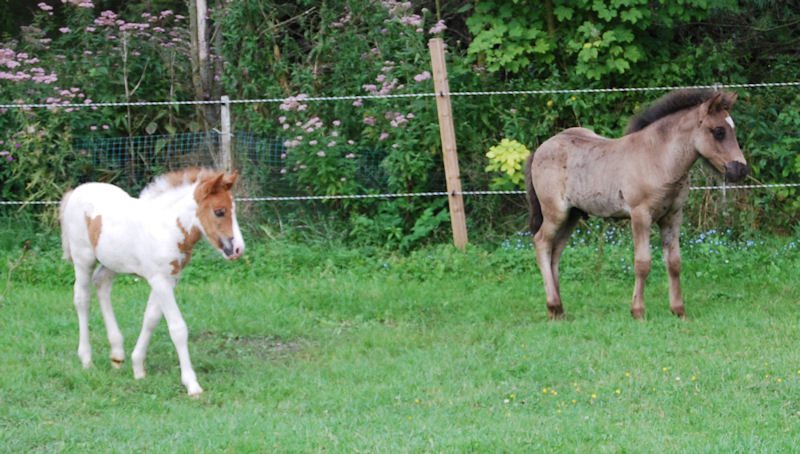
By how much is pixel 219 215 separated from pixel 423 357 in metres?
1.96

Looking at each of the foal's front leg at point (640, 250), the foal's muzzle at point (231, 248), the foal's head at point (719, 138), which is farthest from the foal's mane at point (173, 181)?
the foal's head at point (719, 138)

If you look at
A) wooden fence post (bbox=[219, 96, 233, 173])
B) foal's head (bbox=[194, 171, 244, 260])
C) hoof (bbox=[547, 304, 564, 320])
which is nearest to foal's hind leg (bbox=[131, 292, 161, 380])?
foal's head (bbox=[194, 171, 244, 260])

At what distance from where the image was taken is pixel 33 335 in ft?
26.5

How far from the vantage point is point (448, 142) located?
35.4 feet

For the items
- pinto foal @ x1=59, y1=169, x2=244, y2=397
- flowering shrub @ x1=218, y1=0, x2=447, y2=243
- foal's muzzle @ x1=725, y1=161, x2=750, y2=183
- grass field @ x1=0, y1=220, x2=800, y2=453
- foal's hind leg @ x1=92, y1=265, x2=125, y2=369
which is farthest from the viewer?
flowering shrub @ x1=218, y1=0, x2=447, y2=243

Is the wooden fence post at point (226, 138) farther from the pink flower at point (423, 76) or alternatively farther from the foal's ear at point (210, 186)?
the foal's ear at point (210, 186)

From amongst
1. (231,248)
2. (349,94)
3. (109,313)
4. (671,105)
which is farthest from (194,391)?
(349,94)

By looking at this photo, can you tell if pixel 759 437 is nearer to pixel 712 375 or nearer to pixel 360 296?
pixel 712 375

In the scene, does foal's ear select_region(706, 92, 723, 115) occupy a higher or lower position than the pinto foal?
higher

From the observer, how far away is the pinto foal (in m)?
6.57

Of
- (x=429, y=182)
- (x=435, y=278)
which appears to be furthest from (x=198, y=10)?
(x=435, y=278)

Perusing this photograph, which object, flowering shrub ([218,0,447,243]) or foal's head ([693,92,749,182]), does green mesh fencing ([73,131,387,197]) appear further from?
foal's head ([693,92,749,182])

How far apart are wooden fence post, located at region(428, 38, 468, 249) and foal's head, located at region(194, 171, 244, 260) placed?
4.48 metres

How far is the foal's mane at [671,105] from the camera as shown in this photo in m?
7.98
